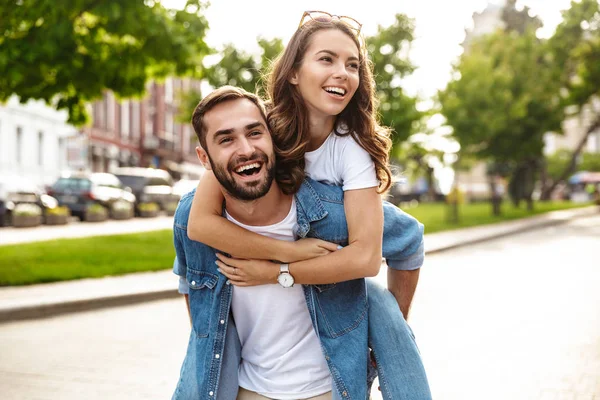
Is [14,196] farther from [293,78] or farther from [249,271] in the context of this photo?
[249,271]

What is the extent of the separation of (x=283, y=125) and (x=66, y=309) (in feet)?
23.7

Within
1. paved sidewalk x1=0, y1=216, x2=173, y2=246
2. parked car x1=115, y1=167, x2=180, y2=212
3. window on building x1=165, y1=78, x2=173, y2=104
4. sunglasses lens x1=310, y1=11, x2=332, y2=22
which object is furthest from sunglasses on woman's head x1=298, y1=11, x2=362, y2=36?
window on building x1=165, y1=78, x2=173, y2=104

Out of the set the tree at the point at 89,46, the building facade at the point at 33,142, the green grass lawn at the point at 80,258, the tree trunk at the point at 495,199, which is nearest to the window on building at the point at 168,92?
the building facade at the point at 33,142

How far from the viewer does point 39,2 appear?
11.5 metres

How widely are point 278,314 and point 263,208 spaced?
0.38 meters

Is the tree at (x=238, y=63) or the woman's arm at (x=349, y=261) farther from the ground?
the tree at (x=238, y=63)

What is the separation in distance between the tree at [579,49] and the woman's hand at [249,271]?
37164 mm

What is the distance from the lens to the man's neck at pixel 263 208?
262cm

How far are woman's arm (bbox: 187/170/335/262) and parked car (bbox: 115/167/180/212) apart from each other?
29.7m

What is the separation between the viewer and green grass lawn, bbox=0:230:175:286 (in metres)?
11.7

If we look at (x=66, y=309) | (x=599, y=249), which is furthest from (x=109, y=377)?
(x=599, y=249)

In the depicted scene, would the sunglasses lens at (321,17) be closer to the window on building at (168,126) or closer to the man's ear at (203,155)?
the man's ear at (203,155)

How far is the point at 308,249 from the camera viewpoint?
2605 mm

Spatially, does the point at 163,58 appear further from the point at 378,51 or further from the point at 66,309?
the point at 378,51
